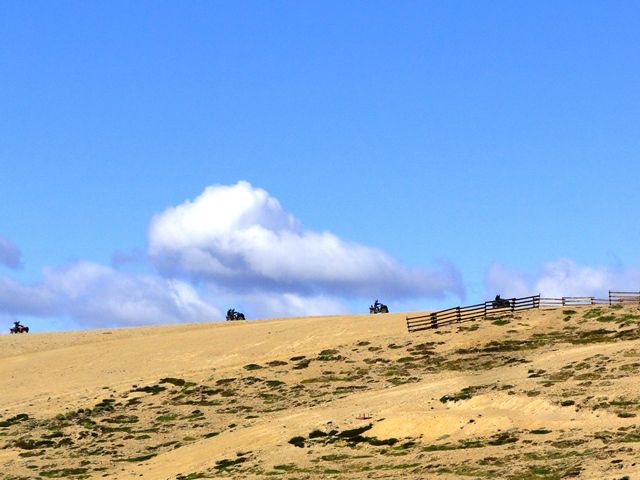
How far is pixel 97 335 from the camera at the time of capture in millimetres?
109938

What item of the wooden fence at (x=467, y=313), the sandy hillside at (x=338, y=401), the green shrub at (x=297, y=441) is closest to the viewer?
the sandy hillside at (x=338, y=401)

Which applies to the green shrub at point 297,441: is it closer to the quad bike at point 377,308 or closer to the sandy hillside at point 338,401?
the sandy hillside at point 338,401

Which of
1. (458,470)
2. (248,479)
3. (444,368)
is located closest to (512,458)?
(458,470)

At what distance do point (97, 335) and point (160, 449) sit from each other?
177 ft

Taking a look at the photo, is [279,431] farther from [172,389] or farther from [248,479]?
[172,389]

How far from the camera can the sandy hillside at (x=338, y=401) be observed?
47.4m

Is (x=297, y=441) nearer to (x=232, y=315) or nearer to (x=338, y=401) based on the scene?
(x=338, y=401)

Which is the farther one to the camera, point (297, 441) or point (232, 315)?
point (232, 315)

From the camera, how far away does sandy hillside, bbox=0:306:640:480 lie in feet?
156

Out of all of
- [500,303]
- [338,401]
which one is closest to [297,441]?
[338,401]

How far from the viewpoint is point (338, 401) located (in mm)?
63656

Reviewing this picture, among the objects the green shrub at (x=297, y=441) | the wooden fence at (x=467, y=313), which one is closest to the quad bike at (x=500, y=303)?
the wooden fence at (x=467, y=313)

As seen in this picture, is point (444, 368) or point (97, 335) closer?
point (444, 368)

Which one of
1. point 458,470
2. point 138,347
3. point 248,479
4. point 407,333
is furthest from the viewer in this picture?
point 138,347
